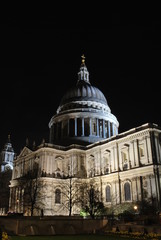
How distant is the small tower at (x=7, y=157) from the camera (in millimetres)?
126688

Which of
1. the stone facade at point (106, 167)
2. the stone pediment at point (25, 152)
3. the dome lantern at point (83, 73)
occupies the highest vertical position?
the dome lantern at point (83, 73)

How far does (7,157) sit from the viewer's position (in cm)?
13175

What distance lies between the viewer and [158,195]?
154 ft

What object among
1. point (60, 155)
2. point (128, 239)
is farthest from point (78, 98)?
point (128, 239)

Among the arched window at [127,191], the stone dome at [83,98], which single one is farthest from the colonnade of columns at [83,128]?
the arched window at [127,191]

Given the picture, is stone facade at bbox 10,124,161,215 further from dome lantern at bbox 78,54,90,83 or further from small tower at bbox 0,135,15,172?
small tower at bbox 0,135,15,172

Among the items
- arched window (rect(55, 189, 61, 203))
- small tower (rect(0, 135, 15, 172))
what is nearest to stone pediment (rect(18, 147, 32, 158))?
arched window (rect(55, 189, 61, 203))

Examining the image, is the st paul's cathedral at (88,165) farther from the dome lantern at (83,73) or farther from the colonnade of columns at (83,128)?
the dome lantern at (83,73)

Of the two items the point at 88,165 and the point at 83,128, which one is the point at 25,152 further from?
the point at 83,128

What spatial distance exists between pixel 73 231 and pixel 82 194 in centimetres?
2298

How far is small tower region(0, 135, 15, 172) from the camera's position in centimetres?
12669

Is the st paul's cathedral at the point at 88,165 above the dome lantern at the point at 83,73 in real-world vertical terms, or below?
below

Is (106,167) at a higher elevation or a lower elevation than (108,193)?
higher

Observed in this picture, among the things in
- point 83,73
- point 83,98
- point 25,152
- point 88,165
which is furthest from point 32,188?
point 83,73
